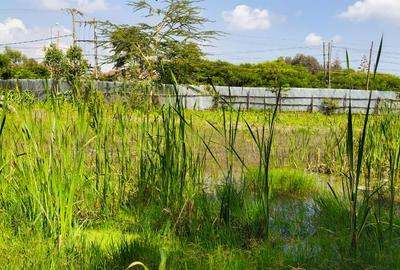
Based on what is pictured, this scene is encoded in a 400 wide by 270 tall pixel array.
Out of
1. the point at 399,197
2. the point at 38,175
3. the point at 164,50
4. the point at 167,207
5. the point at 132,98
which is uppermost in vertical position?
the point at 164,50

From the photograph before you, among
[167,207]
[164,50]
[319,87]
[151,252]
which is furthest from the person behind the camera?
[319,87]

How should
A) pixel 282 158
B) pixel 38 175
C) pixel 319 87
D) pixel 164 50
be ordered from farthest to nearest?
pixel 319 87
pixel 164 50
pixel 282 158
pixel 38 175

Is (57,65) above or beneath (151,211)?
above

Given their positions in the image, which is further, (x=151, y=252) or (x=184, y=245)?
(x=184, y=245)

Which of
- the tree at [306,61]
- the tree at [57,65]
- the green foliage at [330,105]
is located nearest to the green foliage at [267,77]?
the green foliage at [330,105]

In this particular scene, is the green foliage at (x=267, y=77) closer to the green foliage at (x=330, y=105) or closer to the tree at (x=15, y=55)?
the green foliage at (x=330, y=105)

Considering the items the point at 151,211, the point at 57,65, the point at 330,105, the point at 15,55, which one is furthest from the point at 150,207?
the point at 15,55

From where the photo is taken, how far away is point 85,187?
2789 millimetres

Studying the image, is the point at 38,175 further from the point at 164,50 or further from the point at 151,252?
the point at 164,50

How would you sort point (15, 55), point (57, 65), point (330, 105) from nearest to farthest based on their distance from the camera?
point (57, 65) < point (330, 105) < point (15, 55)

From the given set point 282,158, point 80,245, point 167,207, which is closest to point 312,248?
point 167,207

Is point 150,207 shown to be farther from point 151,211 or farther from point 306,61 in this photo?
point 306,61

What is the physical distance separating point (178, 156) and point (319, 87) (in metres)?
20.9

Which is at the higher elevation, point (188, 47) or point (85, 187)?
point (188, 47)
